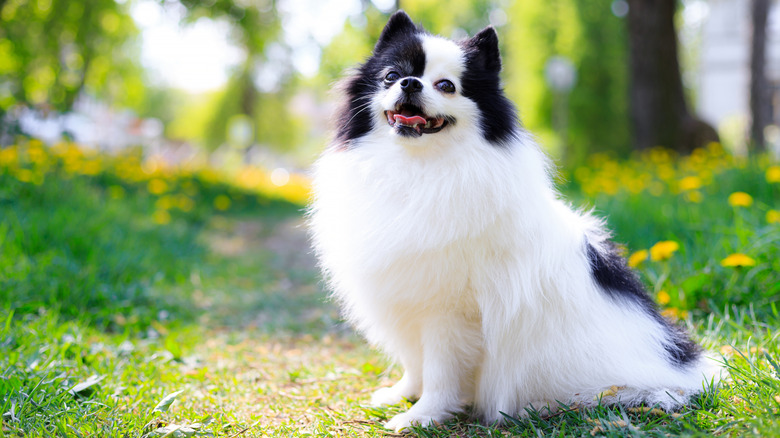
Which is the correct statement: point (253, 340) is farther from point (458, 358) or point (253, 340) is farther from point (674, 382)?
point (674, 382)

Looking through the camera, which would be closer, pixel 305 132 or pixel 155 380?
pixel 155 380

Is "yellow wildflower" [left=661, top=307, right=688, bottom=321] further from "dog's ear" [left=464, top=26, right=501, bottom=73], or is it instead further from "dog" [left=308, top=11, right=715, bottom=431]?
"dog's ear" [left=464, top=26, right=501, bottom=73]

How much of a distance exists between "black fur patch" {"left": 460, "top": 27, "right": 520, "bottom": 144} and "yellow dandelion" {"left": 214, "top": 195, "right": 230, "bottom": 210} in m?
6.19

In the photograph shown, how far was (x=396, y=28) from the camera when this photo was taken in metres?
2.19

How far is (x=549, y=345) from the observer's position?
1.96m

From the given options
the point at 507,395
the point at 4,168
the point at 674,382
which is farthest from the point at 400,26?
the point at 4,168

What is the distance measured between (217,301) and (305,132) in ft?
101

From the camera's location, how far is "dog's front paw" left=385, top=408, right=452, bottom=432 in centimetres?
199

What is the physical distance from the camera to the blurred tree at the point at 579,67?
11359mm

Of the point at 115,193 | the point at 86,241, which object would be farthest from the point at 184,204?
the point at 86,241

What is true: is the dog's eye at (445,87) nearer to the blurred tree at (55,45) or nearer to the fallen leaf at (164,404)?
the fallen leaf at (164,404)

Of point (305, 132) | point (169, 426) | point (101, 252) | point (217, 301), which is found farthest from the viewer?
point (305, 132)

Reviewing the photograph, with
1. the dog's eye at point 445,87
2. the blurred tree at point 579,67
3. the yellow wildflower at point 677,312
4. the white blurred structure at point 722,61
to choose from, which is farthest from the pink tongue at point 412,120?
the white blurred structure at point 722,61

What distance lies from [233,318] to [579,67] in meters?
10.4
